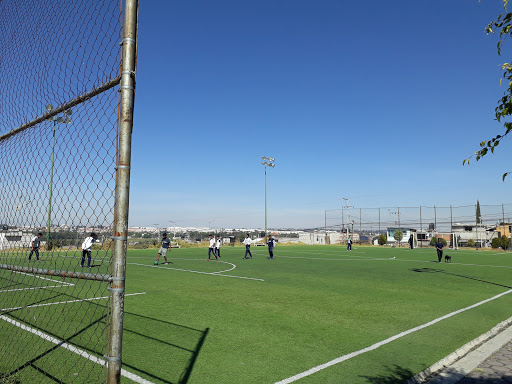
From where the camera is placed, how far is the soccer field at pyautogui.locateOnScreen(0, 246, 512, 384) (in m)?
5.34

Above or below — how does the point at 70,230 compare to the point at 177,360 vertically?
above

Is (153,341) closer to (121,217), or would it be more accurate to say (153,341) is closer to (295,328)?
(295,328)

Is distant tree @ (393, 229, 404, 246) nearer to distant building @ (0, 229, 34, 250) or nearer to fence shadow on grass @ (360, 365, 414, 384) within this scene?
fence shadow on grass @ (360, 365, 414, 384)

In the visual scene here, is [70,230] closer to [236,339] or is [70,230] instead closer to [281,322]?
[236,339]

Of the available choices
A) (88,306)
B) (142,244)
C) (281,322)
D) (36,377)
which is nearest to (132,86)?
(36,377)

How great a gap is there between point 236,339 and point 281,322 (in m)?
1.59

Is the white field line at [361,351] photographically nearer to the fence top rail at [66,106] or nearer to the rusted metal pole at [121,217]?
the rusted metal pole at [121,217]

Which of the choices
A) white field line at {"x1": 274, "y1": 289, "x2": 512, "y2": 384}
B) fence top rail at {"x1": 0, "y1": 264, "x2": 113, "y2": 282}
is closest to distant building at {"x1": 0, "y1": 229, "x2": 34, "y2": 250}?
fence top rail at {"x1": 0, "y1": 264, "x2": 113, "y2": 282}

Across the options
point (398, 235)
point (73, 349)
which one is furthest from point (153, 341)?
point (398, 235)

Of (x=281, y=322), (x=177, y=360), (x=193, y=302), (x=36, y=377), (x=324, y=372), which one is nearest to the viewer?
(x=36, y=377)

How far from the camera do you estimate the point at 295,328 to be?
24.9ft

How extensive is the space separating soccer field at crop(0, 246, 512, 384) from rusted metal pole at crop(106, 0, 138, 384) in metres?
2.52

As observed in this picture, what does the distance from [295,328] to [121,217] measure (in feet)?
18.9

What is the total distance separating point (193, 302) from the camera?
10.1m
